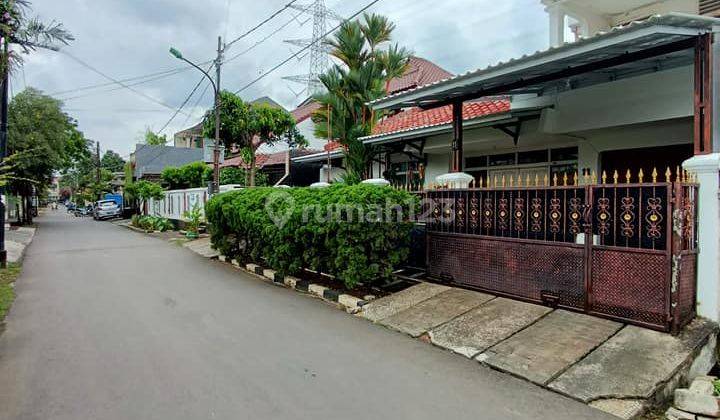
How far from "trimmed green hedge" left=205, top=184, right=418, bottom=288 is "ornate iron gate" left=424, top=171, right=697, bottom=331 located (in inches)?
35.5

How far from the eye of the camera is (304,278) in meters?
8.27

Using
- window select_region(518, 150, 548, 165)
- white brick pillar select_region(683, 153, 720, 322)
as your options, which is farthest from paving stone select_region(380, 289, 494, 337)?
window select_region(518, 150, 548, 165)

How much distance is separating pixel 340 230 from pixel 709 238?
4.60 m

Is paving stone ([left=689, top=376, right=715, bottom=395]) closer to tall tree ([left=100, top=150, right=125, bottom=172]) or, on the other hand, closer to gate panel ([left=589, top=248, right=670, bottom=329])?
gate panel ([left=589, top=248, right=670, bottom=329])

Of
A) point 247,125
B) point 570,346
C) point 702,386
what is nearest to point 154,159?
point 247,125

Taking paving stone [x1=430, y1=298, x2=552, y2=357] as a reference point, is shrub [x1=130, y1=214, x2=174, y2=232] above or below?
above

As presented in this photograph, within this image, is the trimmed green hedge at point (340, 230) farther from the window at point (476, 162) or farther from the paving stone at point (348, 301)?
the window at point (476, 162)

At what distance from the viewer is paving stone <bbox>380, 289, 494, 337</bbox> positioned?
5.42 meters

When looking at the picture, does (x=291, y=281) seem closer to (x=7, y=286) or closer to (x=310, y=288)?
(x=310, y=288)

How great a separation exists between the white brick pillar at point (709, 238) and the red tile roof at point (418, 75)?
44.3 ft

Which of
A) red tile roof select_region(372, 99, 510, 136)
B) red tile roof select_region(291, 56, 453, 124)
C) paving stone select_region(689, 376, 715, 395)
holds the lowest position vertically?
paving stone select_region(689, 376, 715, 395)

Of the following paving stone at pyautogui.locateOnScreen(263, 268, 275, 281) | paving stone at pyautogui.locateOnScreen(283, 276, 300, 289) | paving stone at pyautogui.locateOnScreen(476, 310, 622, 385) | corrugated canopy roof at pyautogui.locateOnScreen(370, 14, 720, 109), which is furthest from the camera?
paving stone at pyautogui.locateOnScreen(263, 268, 275, 281)

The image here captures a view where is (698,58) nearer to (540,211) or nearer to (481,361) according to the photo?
(540,211)

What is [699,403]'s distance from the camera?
3434 millimetres
